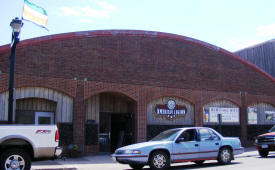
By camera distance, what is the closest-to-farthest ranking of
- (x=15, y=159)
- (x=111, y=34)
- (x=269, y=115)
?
(x=15, y=159) → (x=111, y=34) → (x=269, y=115)

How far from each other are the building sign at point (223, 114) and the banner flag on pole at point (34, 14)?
12.5 meters

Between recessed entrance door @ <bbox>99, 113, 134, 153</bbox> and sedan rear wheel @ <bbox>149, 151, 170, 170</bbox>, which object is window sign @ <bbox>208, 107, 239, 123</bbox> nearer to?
recessed entrance door @ <bbox>99, 113, 134, 153</bbox>

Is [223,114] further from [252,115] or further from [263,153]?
[263,153]

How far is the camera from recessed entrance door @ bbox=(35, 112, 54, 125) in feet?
54.2

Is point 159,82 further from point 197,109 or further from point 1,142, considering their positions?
point 1,142

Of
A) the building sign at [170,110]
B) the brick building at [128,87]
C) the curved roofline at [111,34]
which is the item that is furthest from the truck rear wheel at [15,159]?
the building sign at [170,110]

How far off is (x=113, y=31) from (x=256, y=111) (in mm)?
12531

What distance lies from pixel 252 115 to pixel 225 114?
2.66 m

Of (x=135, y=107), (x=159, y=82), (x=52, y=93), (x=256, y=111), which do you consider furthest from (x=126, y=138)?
(x=256, y=111)

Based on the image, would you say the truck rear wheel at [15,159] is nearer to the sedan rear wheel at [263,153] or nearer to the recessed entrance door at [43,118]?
the recessed entrance door at [43,118]

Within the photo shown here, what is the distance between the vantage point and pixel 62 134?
1647 cm

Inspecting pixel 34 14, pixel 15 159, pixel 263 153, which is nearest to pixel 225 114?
pixel 263 153

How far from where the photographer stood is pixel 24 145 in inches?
379

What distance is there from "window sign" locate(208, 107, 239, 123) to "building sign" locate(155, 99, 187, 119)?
2.22m
